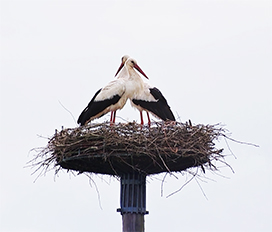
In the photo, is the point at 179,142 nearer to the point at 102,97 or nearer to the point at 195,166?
the point at 195,166

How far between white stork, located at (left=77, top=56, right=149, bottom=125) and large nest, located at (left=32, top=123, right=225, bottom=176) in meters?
1.41

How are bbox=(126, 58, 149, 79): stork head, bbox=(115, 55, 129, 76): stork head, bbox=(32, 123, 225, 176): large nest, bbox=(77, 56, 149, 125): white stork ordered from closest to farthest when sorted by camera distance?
bbox=(32, 123, 225, 176): large nest
bbox=(77, 56, 149, 125): white stork
bbox=(126, 58, 149, 79): stork head
bbox=(115, 55, 129, 76): stork head

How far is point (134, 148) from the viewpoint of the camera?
817 centimetres

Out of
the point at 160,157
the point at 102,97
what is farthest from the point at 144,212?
the point at 102,97

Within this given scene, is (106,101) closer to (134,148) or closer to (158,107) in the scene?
(158,107)

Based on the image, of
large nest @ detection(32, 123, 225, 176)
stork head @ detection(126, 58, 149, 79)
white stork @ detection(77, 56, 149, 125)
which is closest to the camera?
large nest @ detection(32, 123, 225, 176)

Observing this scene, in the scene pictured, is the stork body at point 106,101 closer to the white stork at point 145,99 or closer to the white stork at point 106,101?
the white stork at point 106,101

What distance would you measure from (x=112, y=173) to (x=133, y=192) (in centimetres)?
48

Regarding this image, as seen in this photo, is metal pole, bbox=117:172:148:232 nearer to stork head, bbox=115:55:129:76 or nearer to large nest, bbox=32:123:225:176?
large nest, bbox=32:123:225:176

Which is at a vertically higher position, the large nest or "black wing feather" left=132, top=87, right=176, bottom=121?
"black wing feather" left=132, top=87, right=176, bottom=121

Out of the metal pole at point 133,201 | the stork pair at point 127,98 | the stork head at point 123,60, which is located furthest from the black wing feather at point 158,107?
the metal pole at point 133,201

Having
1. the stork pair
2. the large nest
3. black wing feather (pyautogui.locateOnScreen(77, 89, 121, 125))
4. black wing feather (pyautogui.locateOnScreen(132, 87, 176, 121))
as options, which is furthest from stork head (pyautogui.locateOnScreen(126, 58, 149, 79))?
the large nest

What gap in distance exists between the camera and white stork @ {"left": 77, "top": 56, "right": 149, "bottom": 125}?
10.1 metres

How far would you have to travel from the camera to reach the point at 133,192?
8672mm
